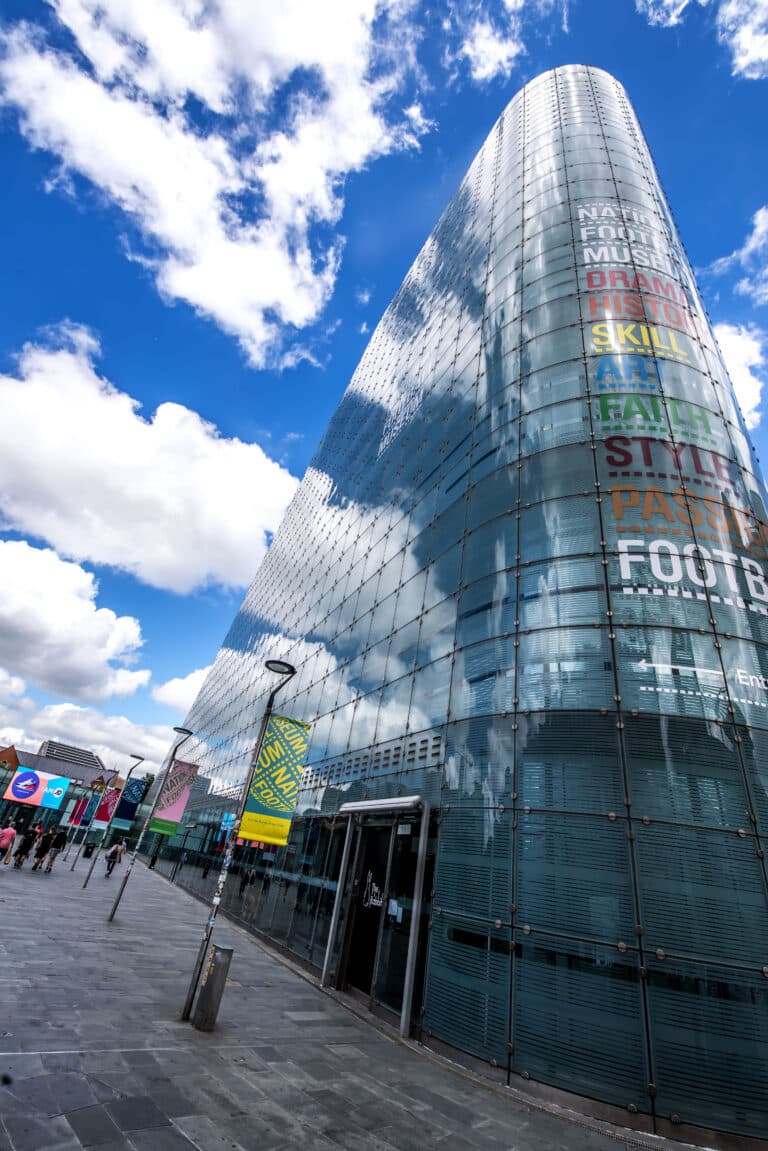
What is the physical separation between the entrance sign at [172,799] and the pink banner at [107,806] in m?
3.33

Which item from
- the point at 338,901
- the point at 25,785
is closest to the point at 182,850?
the point at 25,785

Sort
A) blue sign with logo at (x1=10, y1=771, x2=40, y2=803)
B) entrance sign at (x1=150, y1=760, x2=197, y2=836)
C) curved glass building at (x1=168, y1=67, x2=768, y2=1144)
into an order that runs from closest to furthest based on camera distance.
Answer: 1. curved glass building at (x1=168, y1=67, x2=768, y2=1144)
2. entrance sign at (x1=150, y1=760, x2=197, y2=836)
3. blue sign with logo at (x1=10, y1=771, x2=40, y2=803)

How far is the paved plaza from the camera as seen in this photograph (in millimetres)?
5191

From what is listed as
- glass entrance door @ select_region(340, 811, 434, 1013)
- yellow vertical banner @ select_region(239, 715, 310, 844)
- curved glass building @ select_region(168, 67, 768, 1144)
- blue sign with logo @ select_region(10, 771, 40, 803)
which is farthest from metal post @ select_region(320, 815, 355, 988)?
blue sign with logo @ select_region(10, 771, 40, 803)

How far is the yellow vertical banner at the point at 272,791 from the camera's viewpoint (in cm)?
1084

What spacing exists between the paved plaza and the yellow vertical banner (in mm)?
2919

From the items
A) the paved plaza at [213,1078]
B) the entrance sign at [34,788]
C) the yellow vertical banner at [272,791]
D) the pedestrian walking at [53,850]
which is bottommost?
the paved plaza at [213,1078]

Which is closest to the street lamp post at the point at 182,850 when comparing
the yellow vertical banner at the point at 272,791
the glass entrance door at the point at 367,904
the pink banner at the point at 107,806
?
the pink banner at the point at 107,806

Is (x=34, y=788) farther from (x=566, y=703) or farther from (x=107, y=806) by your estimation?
(x=566, y=703)

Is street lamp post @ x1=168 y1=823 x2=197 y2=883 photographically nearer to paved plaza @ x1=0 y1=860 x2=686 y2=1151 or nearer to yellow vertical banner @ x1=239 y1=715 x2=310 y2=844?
paved plaza @ x1=0 y1=860 x2=686 y2=1151

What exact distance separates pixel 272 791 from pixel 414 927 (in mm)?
3983

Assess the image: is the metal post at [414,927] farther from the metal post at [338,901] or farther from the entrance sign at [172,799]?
the entrance sign at [172,799]

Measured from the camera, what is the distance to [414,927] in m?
11.0

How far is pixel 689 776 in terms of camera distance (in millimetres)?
8703
